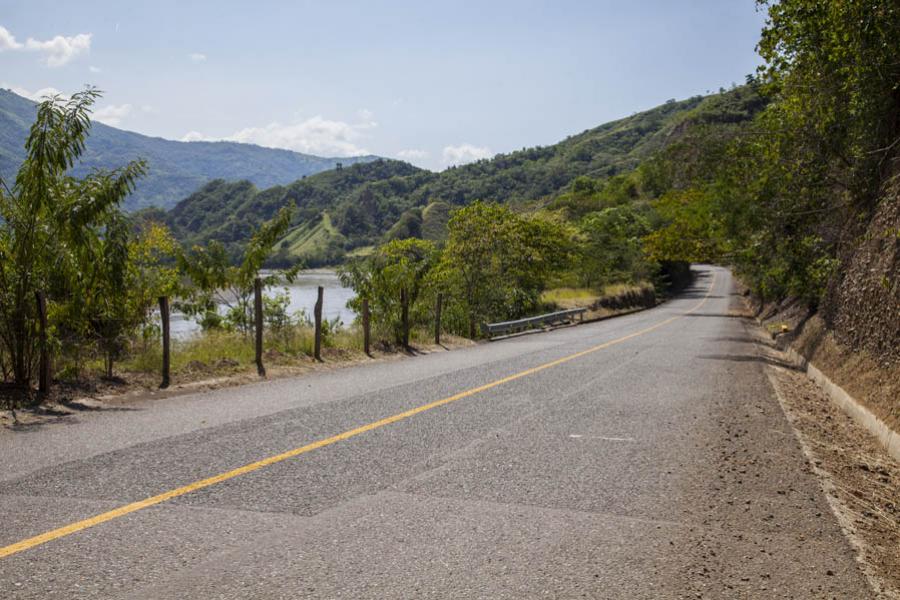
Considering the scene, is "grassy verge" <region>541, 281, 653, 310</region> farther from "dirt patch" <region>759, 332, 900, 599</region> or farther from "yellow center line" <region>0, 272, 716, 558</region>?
"yellow center line" <region>0, 272, 716, 558</region>

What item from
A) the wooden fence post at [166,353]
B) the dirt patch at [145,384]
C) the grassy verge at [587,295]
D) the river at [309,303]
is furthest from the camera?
the grassy verge at [587,295]

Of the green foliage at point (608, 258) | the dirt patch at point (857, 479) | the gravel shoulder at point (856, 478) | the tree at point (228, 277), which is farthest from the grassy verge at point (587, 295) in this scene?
the dirt patch at point (857, 479)

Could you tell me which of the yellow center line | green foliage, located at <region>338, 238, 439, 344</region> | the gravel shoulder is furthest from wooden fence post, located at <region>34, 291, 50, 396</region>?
green foliage, located at <region>338, 238, 439, 344</region>

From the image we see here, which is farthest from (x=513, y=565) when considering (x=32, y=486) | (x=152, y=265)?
(x=152, y=265)

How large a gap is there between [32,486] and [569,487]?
402cm

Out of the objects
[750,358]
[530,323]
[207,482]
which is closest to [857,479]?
[207,482]

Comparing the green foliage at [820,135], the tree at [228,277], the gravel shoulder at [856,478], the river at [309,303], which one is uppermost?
the green foliage at [820,135]

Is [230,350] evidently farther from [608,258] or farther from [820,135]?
[608,258]

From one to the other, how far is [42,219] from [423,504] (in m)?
7.20

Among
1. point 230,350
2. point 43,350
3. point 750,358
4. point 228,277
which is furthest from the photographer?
point 750,358

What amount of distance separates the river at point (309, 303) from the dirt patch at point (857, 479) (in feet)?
38.4

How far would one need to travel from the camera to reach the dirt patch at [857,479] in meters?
4.28

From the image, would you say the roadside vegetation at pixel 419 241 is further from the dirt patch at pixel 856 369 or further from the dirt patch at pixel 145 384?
the dirt patch at pixel 856 369

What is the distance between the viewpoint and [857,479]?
21.0 ft
